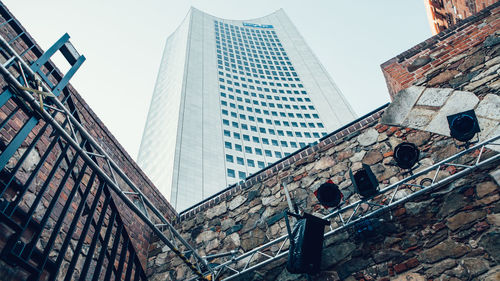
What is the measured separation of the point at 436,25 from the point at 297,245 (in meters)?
7.46

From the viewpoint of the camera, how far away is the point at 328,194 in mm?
4684

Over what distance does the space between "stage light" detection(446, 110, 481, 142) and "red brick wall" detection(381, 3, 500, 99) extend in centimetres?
155

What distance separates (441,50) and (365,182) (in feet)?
11.1

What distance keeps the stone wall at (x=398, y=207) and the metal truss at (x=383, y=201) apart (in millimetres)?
78

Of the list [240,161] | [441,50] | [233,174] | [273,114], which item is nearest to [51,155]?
[441,50]

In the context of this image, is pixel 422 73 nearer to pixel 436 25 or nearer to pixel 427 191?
pixel 427 191

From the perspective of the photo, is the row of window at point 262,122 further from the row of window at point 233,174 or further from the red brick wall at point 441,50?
the red brick wall at point 441,50

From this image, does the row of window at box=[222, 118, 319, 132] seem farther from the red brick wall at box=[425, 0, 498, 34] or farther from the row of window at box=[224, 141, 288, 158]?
the red brick wall at box=[425, 0, 498, 34]

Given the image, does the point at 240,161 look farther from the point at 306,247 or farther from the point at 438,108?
the point at 306,247

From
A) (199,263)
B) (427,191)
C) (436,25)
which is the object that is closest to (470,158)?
(427,191)

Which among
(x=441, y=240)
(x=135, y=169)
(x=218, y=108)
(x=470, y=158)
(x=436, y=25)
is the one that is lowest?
(x=441, y=240)

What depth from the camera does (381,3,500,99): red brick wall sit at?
5629 mm

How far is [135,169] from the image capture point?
678cm

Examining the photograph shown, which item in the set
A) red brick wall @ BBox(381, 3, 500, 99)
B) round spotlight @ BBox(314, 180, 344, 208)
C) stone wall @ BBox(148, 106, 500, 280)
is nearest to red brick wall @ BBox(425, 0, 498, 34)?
red brick wall @ BBox(381, 3, 500, 99)
